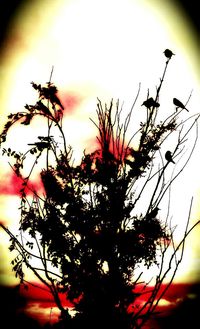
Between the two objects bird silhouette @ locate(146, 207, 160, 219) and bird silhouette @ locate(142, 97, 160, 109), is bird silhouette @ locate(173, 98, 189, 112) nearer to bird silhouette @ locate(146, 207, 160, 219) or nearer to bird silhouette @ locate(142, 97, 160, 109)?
bird silhouette @ locate(142, 97, 160, 109)

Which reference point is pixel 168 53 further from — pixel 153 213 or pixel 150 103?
pixel 153 213

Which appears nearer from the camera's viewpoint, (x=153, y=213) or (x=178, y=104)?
(x=153, y=213)

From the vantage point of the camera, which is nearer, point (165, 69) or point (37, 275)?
point (37, 275)

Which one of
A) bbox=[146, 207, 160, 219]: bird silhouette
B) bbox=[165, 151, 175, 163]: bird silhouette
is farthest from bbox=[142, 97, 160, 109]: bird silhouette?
bbox=[146, 207, 160, 219]: bird silhouette

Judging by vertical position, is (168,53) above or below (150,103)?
above

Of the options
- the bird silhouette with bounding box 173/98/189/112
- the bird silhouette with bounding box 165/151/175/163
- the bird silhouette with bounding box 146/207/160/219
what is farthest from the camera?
the bird silhouette with bounding box 173/98/189/112

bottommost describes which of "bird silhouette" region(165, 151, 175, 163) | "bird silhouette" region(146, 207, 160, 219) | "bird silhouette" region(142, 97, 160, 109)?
"bird silhouette" region(146, 207, 160, 219)

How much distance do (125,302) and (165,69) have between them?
6115 millimetres

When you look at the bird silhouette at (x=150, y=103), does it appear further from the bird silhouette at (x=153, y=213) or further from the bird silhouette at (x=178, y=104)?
the bird silhouette at (x=153, y=213)

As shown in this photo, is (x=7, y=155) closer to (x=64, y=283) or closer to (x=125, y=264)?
(x=64, y=283)

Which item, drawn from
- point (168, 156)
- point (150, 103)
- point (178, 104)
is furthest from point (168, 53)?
point (168, 156)

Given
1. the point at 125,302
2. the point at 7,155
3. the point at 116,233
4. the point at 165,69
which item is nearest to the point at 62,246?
the point at 116,233

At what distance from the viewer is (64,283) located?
8516mm

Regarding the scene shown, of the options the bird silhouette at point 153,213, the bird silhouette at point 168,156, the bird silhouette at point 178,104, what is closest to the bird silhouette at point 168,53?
the bird silhouette at point 178,104
